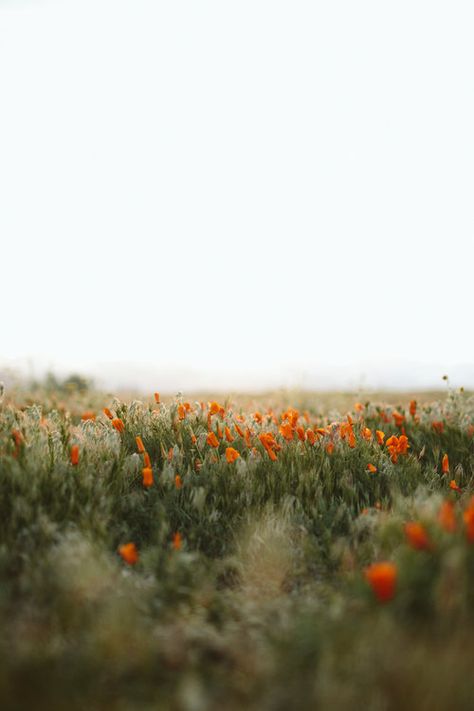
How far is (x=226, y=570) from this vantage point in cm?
328

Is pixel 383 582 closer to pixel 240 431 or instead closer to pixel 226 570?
pixel 226 570

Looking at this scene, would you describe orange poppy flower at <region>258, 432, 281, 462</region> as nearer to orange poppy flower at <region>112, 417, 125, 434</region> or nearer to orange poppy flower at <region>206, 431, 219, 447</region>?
orange poppy flower at <region>206, 431, 219, 447</region>

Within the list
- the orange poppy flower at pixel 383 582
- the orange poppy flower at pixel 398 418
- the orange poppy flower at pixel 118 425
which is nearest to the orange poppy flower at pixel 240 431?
the orange poppy flower at pixel 118 425

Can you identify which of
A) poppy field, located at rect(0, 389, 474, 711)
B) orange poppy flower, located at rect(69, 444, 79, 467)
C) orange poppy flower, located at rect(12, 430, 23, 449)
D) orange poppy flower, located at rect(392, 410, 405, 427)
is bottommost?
poppy field, located at rect(0, 389, 474, 711)

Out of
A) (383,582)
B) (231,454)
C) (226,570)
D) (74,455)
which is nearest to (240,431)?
(231,454)

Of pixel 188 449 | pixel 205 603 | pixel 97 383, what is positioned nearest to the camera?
pixel 205 603

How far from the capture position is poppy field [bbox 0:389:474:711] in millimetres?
2143

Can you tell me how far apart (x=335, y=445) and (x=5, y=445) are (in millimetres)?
2652

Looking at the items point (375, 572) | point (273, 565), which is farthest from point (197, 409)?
point (375, 572)

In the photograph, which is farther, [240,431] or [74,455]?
[240,431]

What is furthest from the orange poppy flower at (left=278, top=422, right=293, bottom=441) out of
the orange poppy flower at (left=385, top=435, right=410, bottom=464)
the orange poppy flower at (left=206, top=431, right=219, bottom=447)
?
the orange poppy flower at (left=385, top=435, right=410, bottom=464)

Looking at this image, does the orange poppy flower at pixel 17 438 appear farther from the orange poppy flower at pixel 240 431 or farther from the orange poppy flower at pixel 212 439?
the orange poppy flower at pixel 240 431

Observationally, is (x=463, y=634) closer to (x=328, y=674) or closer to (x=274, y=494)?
(x=328, y=674)

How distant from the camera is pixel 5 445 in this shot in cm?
390
